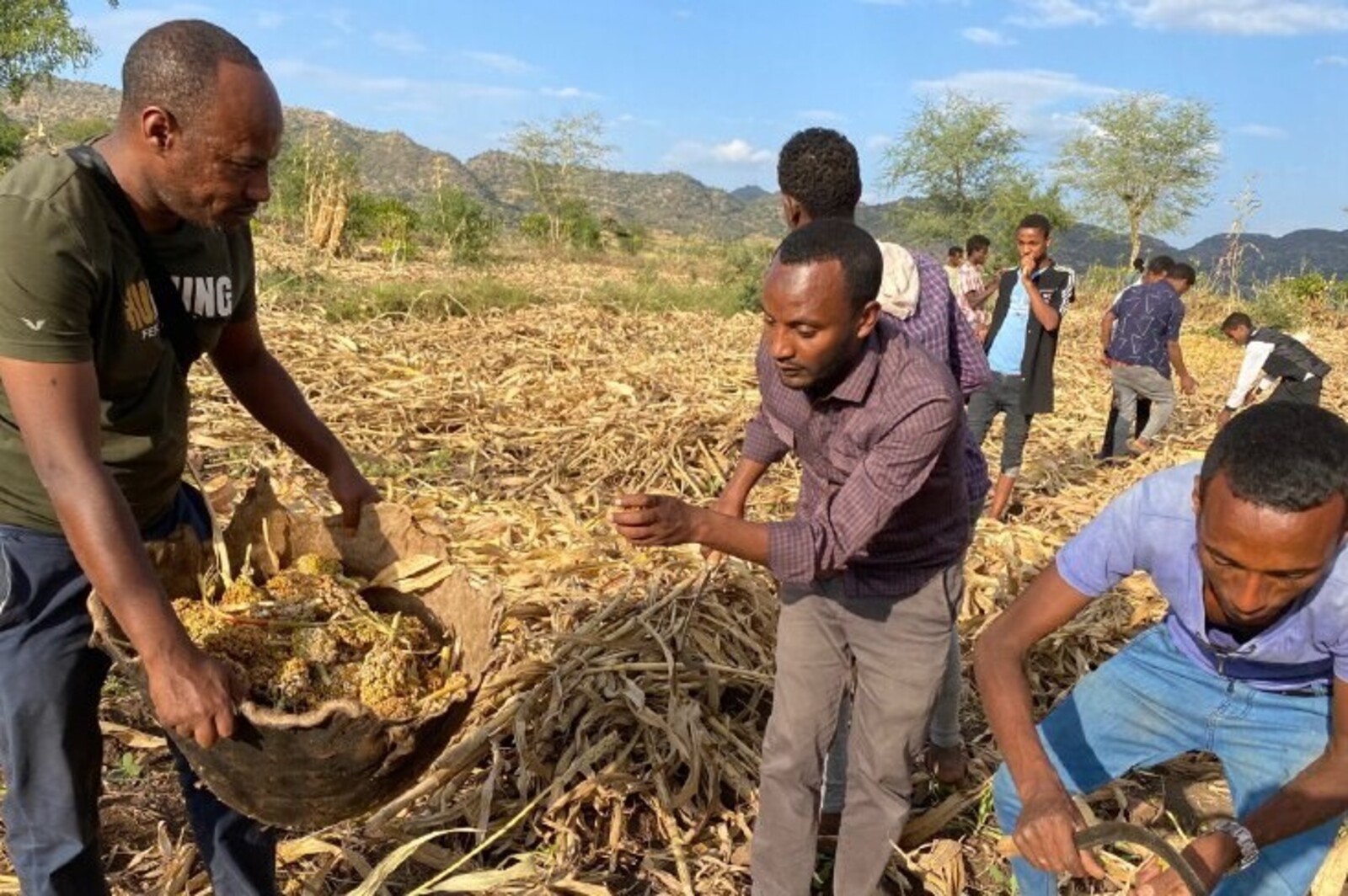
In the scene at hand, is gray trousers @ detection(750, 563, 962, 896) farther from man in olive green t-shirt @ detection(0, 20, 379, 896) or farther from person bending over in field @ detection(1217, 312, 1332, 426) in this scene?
person bending over in field @ detection(1217, 312, 1332, 426)

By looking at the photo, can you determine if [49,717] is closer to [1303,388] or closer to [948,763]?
[948,763]

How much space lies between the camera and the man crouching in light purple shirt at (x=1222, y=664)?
1625 mm

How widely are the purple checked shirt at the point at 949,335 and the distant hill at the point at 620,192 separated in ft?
101

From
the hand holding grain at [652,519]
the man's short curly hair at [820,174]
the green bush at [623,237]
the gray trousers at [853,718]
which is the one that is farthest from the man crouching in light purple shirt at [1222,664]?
the green bush at [623,237]

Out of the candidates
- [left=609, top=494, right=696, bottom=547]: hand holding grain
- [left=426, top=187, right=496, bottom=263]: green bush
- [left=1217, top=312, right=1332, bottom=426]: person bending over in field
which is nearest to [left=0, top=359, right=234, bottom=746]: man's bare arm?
[left=609, top=494, right=696, bottom=547]: hand holding grain

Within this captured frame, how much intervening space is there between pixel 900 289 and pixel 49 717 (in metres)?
2.10

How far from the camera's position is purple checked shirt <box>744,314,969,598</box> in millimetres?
2076

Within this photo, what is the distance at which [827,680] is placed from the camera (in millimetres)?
2436

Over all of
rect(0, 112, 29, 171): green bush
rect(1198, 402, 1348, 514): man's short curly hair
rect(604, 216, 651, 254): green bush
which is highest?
rect(0, 112, 29, 171): green bush

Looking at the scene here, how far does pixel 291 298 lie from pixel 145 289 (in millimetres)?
8528

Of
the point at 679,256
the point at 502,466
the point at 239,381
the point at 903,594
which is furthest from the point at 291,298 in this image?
the point at 679,256

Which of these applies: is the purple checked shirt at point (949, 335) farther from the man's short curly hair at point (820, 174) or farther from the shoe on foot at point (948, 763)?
the shoe on foot at point (948, 763)

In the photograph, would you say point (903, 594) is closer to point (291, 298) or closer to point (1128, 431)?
point (1128, 431)

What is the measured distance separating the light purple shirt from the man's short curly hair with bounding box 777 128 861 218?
1.10 metres
